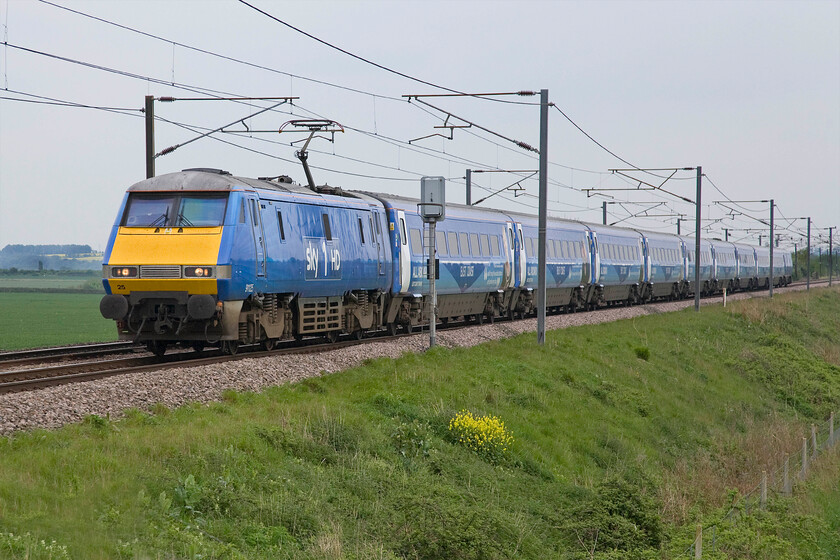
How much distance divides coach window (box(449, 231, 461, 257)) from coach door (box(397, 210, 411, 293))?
2924 millimetres

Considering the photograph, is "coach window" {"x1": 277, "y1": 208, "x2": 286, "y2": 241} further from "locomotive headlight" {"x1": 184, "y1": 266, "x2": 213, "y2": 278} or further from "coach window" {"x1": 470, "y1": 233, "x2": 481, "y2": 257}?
"coach window" {"x1": 470, "y1": 233, "x2": 481, "y2": 257}

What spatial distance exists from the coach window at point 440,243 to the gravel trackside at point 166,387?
22.6ft

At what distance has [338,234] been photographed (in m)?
22.3

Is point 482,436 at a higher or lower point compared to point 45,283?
higher

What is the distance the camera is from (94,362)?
1770 cm

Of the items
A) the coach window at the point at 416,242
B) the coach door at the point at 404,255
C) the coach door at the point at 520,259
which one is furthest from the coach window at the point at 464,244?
the coach door at the point at 520,259

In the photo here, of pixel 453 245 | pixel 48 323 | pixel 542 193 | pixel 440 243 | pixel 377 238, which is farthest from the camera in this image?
pixel 48 323

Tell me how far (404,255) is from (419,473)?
563 inches

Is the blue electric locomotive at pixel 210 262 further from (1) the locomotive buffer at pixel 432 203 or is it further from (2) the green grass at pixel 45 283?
(2) the green grass at pixel 45 283

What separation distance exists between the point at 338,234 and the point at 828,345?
31152 mm

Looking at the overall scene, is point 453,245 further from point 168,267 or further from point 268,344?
point 168,267

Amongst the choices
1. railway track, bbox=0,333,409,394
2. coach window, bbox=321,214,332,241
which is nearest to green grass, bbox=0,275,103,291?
coach window, bbox=321,214,332,241

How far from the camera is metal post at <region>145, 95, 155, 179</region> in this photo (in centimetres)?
2385

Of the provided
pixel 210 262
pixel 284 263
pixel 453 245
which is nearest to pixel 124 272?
pixel 210 262
